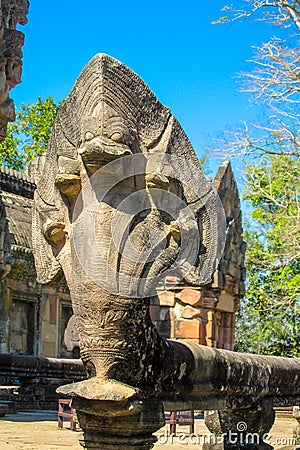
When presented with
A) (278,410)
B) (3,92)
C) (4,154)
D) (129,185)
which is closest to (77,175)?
(129,185)

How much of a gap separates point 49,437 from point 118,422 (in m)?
3.60

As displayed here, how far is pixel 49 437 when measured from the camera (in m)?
6.70

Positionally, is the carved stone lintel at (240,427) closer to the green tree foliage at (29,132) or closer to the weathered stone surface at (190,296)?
the weathered stone surface at (190,296)

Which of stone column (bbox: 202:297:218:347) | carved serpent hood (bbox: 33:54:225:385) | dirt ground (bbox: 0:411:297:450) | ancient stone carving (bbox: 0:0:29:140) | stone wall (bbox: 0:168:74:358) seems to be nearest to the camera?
carved serpent hood (bbox: 33:54:225:385)

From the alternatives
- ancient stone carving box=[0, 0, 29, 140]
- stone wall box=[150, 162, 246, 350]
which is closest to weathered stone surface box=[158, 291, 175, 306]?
stone wall box=[150, 162, 246, 350]

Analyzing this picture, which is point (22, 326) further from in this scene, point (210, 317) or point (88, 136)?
point (88, 136)

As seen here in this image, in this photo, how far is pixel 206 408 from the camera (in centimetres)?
405

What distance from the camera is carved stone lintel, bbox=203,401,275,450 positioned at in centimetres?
461

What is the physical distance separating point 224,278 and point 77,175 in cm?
871

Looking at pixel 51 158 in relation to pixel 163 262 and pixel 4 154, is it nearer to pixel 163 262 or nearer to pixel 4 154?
pixel 163 262

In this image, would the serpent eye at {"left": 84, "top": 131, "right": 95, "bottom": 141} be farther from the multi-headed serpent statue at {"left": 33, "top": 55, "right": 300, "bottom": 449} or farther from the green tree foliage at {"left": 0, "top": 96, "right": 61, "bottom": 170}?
the green tree foliage at {"left": 0, "top": 96, "right": 61, "bottom": 170}

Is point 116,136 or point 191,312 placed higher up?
point 116,136

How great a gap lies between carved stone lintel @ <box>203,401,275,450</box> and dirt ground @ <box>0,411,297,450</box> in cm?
116

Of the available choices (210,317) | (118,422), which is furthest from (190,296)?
(118,422)
